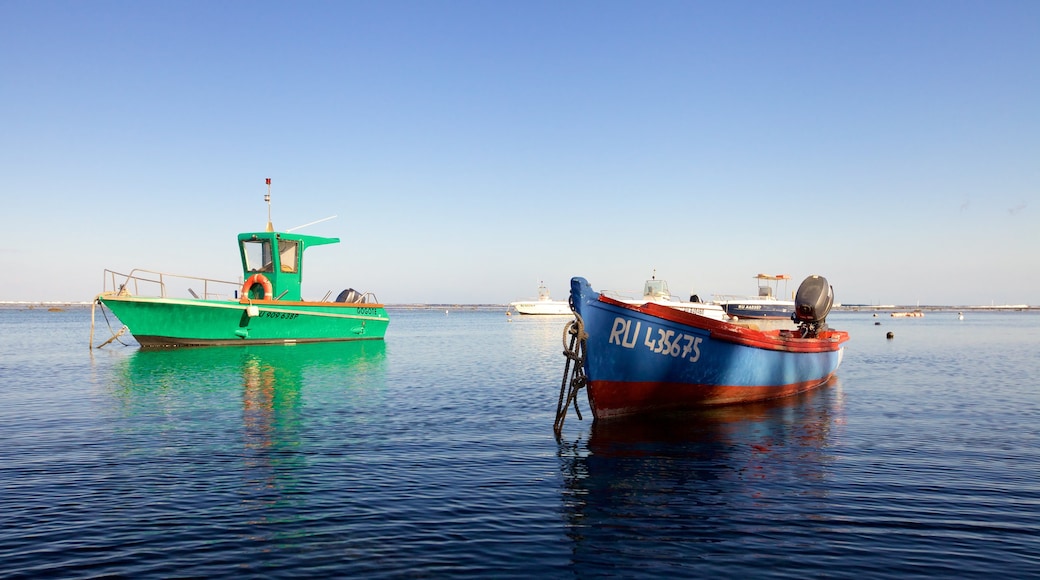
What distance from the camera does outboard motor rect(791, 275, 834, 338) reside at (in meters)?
20.5

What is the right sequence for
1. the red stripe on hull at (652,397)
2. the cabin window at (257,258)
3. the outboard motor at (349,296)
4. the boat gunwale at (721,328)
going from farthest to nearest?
the outboard motor at (349,296) → the cabin window at (257,258) → the red stripe on hull at (652,397) → the boat gunwale at (721,328)

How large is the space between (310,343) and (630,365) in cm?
2659

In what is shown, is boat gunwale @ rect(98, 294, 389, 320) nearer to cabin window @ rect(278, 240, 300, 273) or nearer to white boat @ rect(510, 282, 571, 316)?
cabin window @ rect(278, 240, 300, 273)

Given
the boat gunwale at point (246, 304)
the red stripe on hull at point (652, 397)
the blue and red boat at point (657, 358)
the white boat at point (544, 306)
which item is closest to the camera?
the blue and red boat at point (657, 358)

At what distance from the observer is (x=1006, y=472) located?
10008 mm

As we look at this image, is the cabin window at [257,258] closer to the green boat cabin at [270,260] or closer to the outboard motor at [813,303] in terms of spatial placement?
the green boat cabin at [270,260]

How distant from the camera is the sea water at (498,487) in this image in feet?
20.5

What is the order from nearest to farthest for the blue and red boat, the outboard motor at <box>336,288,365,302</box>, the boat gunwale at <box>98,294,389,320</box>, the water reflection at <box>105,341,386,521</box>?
1. the water reflection at <box>105,341,386,521</box>
2. the blue and red boat
3. the boat gunwale at <box>98,294,389,320</box>
4. the outboard motor at <box>336,288,365,302</box>

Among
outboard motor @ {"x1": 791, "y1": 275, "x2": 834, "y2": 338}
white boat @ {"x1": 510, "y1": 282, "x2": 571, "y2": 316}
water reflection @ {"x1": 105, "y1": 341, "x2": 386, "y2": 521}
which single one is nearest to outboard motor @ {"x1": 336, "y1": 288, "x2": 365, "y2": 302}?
water reflection @ {"x1": 105, "y1": 341, "x2": 386, "y2": 521}

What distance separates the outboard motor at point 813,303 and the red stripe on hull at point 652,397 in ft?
17.3

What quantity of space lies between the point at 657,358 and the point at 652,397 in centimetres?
96

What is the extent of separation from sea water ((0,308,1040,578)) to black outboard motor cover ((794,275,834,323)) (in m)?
3.17

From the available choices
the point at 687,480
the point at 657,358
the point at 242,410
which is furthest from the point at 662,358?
the point at 242,410

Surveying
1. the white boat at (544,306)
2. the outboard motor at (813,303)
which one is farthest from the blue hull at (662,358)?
the white boat at (544,306)
